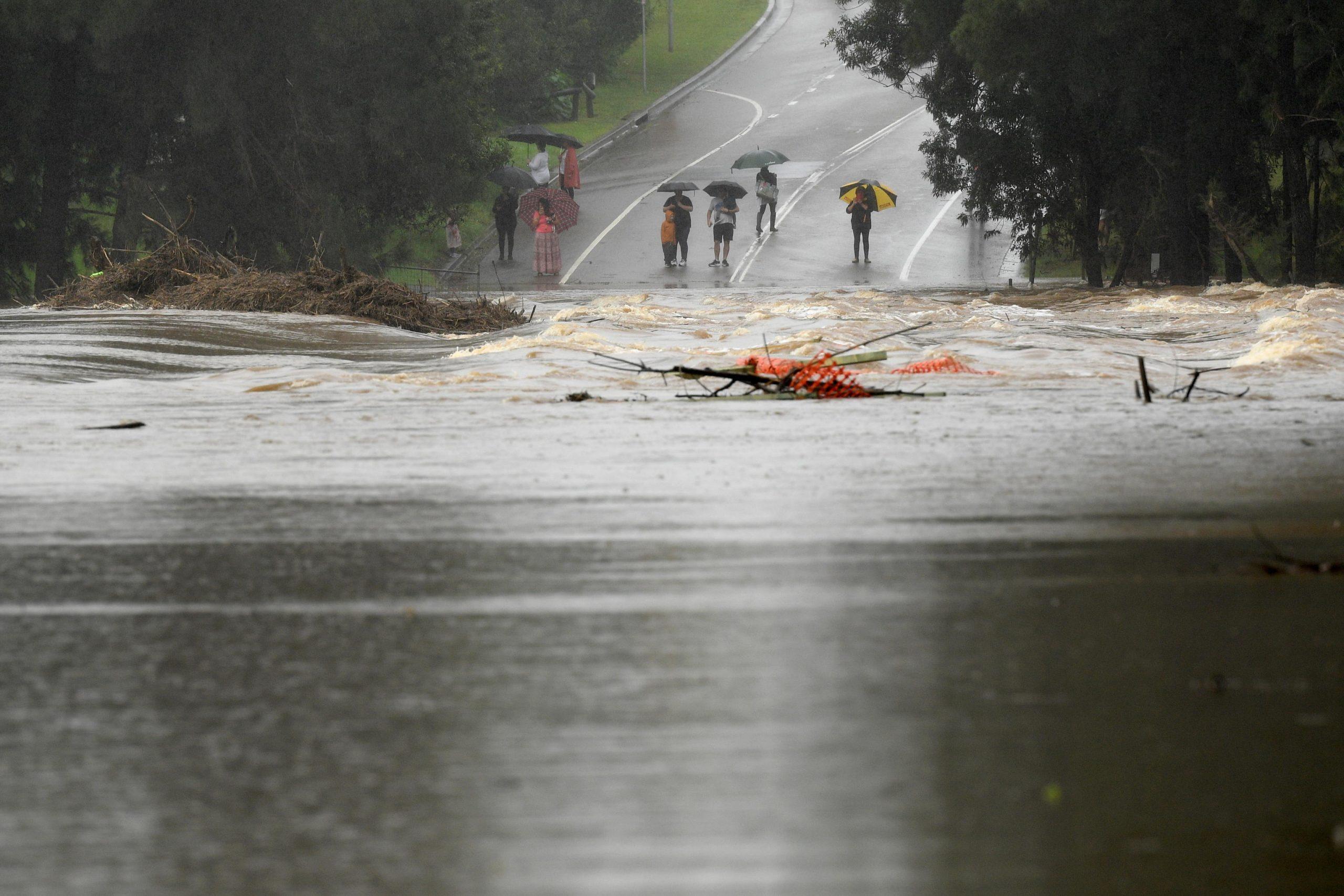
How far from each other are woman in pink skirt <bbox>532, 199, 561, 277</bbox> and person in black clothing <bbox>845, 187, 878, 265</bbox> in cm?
659

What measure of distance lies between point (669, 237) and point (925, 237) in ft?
25.1

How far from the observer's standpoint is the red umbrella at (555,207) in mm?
40312

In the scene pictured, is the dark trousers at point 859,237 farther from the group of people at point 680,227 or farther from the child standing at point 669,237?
the child standing at point 669,237

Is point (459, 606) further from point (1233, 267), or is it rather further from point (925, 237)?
point (925, 237)

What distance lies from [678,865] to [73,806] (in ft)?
3.05

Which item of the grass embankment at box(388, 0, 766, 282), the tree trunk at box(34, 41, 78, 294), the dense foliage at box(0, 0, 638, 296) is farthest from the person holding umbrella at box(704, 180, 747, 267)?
the tree trunk at box(34, 41, 78, 294)

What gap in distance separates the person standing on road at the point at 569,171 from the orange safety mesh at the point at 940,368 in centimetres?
3569

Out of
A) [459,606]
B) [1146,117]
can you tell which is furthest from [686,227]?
[459,606]

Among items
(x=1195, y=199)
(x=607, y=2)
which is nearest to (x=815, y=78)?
(x=607, y=2)

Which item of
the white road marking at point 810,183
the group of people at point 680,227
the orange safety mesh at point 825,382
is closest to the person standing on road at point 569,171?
the group of people at point 680,227

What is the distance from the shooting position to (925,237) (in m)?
42.6

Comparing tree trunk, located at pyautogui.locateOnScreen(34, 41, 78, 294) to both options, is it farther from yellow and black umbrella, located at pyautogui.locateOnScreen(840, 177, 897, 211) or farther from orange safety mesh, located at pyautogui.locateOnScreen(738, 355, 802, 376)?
orange safety mesh, located at pyautogui.locateOnScreen(738, 355, 802, 376)

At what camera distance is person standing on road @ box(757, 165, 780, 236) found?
139 ft

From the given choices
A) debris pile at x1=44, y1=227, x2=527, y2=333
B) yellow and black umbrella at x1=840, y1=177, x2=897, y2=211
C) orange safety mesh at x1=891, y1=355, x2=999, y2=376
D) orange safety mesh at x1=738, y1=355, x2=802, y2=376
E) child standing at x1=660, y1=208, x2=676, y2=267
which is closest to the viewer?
orange safety mesh at x1=738, y1=355, x2=802, y2=376
